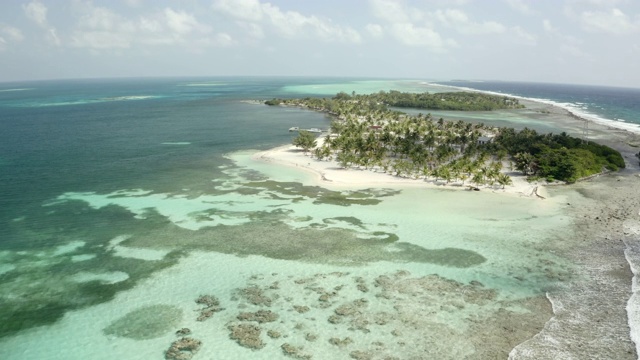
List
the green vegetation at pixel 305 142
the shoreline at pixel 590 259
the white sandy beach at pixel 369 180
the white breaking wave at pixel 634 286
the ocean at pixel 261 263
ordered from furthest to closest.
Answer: the green vegetation at pixel 305 142 < the white sandy beach at pixel 369 180 < the white breaking wave at pixel 634 286 < the ocean at pixel 261 263 < the shoreline at pixel 590 259

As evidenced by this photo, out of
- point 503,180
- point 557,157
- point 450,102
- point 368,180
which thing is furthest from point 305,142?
point 450,102

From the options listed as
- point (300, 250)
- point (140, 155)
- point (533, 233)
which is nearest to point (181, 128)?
point (140, 155)

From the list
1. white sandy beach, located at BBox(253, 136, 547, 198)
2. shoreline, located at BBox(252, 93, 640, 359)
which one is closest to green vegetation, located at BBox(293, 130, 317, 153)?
shoreline, located at BBox(252, 93, 640, 359)

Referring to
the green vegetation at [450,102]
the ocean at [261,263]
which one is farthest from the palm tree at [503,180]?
the green vegetation at [450,102]

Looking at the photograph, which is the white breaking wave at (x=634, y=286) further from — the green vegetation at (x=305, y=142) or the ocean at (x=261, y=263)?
the green vegetation at (x=305, y=142)

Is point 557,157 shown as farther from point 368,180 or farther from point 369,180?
point 368,180

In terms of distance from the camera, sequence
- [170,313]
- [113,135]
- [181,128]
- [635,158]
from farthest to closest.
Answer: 1. [181,128]
2. [113,135]
3. [635,158]
4. [170,313]

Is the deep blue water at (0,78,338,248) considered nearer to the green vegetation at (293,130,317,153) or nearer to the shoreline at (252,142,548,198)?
the green vegetation at (293,130,317,153)

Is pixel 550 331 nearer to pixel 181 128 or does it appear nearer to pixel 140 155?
pixel 140 155
